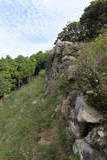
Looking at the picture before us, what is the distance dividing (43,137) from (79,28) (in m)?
8.59

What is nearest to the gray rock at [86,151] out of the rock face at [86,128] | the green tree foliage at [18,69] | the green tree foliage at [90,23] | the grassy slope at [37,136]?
the rock face at [86,128]

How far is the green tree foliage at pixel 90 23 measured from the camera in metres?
12.8

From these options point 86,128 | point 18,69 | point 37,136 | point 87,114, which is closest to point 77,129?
point 86,128

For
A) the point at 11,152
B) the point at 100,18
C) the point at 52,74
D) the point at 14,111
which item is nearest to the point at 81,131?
the point at 11,152

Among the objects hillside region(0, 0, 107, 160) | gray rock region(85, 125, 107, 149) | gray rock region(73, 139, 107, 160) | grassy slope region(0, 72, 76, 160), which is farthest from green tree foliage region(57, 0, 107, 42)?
gray rock region(85, 125, 107, 149)

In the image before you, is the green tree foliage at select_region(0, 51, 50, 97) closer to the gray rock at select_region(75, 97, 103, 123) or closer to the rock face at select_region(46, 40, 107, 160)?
the rock face at select_region(46, 40, 107, 160)

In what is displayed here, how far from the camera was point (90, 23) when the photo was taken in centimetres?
1355

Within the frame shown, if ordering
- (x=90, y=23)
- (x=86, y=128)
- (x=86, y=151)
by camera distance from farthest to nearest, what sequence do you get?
1. (x=90, y=23)
2. (x=86, y=128)
3. (x=86, y=151)

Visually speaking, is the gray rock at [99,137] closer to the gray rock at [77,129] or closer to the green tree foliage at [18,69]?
the gray rock at [77,129]

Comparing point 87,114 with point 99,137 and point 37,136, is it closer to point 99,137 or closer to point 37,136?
point 99,137

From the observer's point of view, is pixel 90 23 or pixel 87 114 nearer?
pixel 87 114

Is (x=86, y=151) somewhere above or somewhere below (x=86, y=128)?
below

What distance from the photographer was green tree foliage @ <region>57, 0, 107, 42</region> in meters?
12.8

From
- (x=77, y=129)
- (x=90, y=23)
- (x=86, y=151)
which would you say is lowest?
(x=86, y=151)
